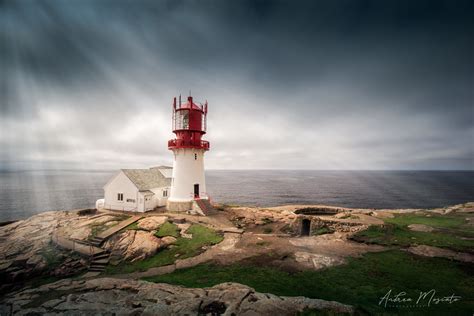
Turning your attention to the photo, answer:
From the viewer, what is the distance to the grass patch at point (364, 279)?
1152 centimetres

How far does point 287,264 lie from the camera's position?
16219mm

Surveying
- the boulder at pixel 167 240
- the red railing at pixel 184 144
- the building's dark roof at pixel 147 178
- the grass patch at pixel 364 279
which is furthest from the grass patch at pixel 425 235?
the building's dark roof at pixel 147 178

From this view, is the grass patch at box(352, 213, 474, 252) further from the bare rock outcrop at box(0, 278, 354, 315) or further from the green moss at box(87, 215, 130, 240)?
the green moss at box(87, 215, 130, 240)

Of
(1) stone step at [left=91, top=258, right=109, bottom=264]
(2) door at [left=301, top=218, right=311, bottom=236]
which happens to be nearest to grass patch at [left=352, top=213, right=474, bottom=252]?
(2) door at [left=301, top=218, right=311, bottom=236]

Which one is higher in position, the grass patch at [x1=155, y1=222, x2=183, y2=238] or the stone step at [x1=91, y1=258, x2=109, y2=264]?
the grass patch at [x1=155, y1=222, x2=183, y2=238]

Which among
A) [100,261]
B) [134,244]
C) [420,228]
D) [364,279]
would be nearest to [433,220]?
[420,228]

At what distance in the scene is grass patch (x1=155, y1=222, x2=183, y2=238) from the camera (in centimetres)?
2256

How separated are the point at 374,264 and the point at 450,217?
18.5 meters

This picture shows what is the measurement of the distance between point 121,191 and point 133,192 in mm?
1976

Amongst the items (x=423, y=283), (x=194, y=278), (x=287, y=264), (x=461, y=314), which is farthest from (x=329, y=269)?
(x=194, y=278)

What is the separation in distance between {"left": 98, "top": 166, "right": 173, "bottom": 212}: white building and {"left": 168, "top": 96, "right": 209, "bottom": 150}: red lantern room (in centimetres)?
619

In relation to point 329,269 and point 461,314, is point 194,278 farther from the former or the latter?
point 461,314

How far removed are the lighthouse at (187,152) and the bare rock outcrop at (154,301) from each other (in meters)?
15.8

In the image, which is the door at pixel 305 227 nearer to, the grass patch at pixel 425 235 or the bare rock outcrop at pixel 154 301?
the grass patch at pixel 425 235
